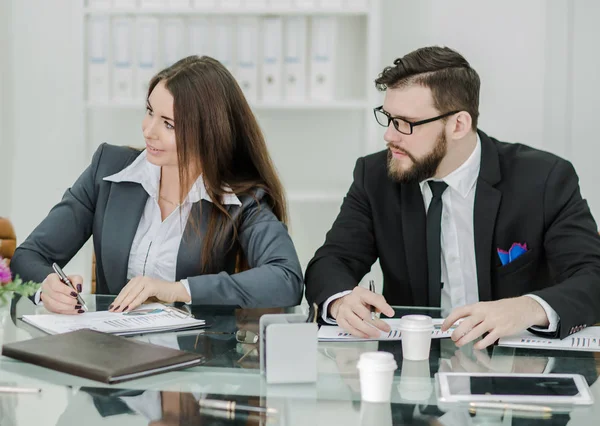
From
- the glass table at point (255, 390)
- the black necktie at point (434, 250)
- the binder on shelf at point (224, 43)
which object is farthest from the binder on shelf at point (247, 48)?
the glass table at point (255, 390)

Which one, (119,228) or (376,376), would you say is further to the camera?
(119,228)

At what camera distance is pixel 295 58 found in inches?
130

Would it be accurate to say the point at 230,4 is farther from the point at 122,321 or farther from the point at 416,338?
the point at 416,338

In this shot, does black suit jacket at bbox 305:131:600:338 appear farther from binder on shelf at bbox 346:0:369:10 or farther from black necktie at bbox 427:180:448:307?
binder on shelf at bbox 346:0:369:10

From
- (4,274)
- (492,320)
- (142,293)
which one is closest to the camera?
(4,274)

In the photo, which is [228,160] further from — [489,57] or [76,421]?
[489,57]

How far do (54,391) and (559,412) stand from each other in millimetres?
794

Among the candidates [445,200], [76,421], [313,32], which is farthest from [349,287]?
[313,32]

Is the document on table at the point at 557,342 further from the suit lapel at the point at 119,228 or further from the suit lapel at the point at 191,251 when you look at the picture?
the suit lapel at the point at 119,228

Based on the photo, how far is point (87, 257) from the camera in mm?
3443

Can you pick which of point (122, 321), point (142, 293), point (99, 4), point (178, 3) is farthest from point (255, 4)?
point (122, 321)

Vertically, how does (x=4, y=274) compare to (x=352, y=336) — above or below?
above

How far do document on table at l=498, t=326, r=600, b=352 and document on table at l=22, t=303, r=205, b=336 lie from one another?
0.65 meters

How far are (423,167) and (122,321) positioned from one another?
95 centimetres
